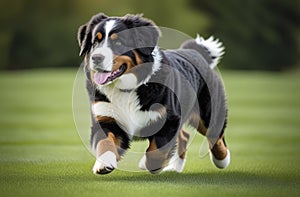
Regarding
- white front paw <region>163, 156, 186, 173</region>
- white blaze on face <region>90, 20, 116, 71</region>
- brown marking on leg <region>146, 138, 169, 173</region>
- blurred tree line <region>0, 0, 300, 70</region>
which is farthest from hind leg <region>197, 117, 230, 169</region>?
blurred tree line <region>0, 0, 300, 70</region>

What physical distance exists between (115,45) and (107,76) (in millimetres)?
228

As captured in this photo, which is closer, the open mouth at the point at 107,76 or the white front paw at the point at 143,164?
the open mouth at the point at 107,76

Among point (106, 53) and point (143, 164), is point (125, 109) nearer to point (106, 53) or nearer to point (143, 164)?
point (106, 53)

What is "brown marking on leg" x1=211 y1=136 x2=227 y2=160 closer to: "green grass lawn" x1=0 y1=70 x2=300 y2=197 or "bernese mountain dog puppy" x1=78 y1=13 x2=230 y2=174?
"green grass lawn" x1=0 y1=70 x2=300 y2=197

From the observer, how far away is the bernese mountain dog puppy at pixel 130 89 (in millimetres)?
5633

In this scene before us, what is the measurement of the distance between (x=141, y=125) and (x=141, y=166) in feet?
1.81

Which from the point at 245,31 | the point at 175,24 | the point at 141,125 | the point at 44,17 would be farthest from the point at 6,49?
the point at 141,125

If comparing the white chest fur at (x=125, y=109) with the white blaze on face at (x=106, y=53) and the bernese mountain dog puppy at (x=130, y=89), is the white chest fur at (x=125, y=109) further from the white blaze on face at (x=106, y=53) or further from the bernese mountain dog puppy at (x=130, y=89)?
the white blaze on face at (x=106, y=53)

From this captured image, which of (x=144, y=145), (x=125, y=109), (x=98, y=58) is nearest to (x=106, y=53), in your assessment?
(x=98, y=58)

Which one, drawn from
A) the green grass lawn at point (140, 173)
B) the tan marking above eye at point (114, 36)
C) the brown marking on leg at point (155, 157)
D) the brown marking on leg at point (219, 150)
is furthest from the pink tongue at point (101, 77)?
the brown marking on leg at point (219, 150)

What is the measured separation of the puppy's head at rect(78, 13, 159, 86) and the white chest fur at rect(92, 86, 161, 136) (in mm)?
175

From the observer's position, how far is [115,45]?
220 inches

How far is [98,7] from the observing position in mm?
26781

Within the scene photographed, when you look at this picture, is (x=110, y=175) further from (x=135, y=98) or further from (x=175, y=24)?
(x=175, y=24)
